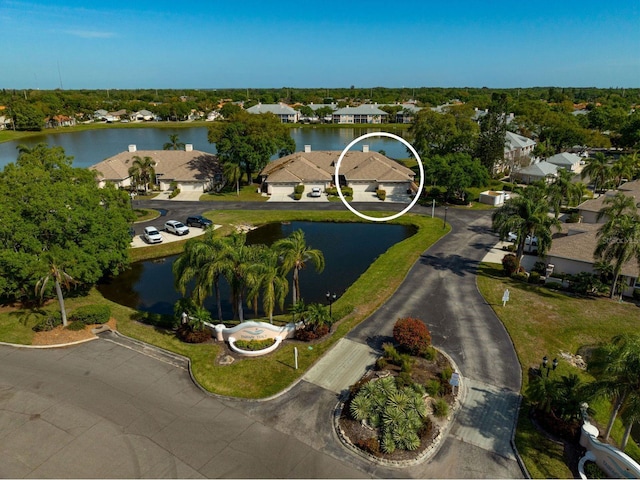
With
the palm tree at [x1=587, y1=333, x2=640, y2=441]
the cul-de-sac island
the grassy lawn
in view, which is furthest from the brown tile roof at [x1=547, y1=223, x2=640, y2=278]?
the palm tree at [x1=587, y1=333, x2=640, y2=441]

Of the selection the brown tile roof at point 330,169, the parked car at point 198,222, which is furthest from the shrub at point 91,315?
the brown tile roof at point 330,169

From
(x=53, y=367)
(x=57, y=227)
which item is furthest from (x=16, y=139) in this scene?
(x=53, y=367)

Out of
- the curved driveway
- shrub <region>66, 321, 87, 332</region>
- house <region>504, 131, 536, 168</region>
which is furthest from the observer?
house <region>504, 131, 536, 168</region>

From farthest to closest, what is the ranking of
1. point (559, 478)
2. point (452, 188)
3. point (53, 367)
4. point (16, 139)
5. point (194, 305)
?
1. point (16, 139)
2. point (452, 188)
3. point (194, 305)
4. point (53, 367)
5. point (559, 478)

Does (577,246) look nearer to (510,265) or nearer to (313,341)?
(510,265)

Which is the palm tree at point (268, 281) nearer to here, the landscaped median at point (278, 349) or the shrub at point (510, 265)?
the landscaped median at point (278, 349)

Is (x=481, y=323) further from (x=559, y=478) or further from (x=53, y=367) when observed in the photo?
(x=53, y=367)

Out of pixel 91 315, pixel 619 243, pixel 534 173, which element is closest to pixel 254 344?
pixel 91 315

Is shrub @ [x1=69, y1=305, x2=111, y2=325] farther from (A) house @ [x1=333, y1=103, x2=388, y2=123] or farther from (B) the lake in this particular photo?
(A) house @ [x1=333, y1=103, x2=388, y2=123]
